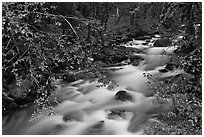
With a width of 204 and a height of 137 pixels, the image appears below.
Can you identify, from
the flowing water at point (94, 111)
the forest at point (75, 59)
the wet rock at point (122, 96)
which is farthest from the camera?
the wet rock at point (122, 96)

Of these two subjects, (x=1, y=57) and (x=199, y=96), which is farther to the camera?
(x=199, y=96)

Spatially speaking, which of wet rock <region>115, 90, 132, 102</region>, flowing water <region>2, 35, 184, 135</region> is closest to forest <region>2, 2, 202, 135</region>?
flowing water <region>2, 35, 184, 135</region>

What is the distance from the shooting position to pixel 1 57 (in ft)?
10.9

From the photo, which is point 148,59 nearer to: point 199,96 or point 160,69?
point 160,69

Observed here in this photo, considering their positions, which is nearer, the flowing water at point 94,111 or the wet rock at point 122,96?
the flowing water at point 94,111

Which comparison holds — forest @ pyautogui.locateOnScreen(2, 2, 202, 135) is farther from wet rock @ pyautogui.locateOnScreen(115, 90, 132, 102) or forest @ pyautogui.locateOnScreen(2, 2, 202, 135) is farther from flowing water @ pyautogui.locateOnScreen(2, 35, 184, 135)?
wet rock @ pyautogui.locateOnScreen(115, 90, 132, 102)

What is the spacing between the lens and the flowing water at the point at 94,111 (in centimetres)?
521

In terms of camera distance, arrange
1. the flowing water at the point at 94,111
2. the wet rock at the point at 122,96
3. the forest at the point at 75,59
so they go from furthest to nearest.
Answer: the wet rock at the point at 122,96
the flowing water at the point at 94,111
the forest at the point at 75,59

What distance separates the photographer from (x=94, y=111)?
5852 millimetres

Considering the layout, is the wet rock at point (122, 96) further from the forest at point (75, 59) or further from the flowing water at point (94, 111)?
the forest at point (75, 59)

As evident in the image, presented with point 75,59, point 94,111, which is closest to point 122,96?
point 94,111

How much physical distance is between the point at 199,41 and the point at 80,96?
11.7 ft

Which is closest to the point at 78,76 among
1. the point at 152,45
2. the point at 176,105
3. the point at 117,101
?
the point at 117,101

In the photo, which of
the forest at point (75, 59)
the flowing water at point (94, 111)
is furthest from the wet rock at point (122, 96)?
the forest at point (75, 59)
